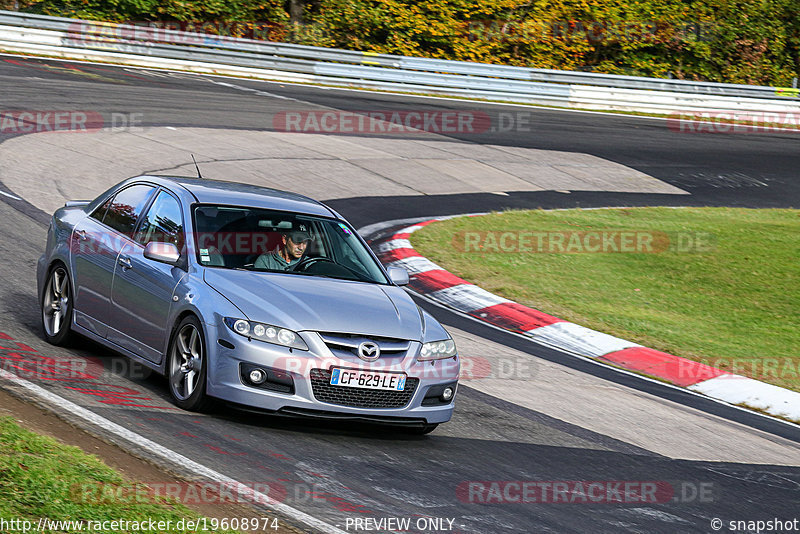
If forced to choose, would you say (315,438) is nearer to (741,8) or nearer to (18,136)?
(18,136)

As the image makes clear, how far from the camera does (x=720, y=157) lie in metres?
26.0

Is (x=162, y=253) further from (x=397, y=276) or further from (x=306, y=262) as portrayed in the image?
(x=397, y=276)

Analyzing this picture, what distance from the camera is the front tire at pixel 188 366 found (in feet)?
21.8

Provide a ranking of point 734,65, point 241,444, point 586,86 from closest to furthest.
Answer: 1. point 241,444
2. point 586,86
3. point 734,65

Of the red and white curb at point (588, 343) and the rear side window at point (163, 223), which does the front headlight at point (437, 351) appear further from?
the red and white curb at point (588, 343)

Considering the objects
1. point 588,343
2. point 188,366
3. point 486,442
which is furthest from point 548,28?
point 188,366

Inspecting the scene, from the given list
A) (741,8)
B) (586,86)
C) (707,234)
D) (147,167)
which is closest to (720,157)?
(586,86)

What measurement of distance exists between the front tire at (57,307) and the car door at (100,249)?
0.52 ft

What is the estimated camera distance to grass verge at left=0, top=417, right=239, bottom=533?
4.47 m

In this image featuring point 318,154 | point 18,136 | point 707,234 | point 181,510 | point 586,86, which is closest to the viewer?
point 181,510

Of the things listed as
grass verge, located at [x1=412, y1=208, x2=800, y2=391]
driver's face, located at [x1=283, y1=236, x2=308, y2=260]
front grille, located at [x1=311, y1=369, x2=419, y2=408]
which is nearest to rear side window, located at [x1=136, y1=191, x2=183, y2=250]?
driver's face, located at [x1=283, y1=236, x2=308, y2=260]

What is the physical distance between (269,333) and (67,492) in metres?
1.96

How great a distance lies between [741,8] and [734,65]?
95.4 inches

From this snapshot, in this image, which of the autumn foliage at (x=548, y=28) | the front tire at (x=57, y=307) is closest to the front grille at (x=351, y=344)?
the front tire at (x=57, y=307)
